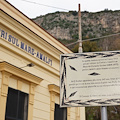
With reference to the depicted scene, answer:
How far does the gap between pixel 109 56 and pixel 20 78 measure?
6805 millimetres

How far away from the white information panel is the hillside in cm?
8343

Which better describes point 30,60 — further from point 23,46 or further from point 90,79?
point 90,79

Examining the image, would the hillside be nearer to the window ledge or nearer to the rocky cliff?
the rocky cliff

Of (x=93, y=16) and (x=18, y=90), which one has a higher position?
(x=93, y=16)

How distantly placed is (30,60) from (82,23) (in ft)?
290

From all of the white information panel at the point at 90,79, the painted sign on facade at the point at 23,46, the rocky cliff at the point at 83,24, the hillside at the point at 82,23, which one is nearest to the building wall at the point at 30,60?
the painted sign on facade at the point at 23,46

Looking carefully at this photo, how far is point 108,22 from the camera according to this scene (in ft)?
325

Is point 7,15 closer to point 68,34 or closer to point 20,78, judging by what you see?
point 20,78

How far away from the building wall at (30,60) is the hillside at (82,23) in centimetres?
7493

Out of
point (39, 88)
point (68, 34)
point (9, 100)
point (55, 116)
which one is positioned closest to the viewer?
point (9, 100)

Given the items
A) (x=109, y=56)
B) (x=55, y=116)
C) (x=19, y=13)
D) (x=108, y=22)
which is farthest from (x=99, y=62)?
(x=108, y=22)

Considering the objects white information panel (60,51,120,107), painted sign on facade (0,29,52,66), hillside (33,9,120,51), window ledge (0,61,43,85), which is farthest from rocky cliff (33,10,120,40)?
white information panel (60,51,120,107)

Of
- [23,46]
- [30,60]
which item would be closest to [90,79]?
[23,46]

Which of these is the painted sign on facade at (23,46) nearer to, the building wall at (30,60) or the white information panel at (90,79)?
the building wall at (30,60)
